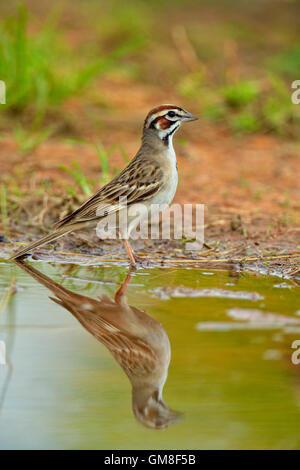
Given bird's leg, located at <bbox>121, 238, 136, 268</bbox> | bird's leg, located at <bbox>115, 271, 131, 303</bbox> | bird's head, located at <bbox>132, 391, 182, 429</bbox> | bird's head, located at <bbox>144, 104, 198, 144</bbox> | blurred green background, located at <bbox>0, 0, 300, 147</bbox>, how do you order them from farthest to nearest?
blurred green background, located at <bbox>0, 0, 300, 147</bbox>
bird's head, located at <bbox>144, 104, 198, 144</bbox>
bird's leg, located at <bbox>121, 238, 136, 268</bbox>
bird's leg, located at <bbox>115, 271, 131, 303</bbox>
bird's head, located at <bbox>132, 391, 182, 429</bbox>

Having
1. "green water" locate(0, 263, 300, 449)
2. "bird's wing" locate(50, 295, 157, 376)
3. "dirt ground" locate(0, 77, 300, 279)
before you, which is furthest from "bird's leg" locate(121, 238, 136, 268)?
"bird's wing" locate(50, 295, 157, 376)

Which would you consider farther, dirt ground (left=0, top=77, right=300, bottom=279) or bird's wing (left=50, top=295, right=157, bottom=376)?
dirt ground (left=0, top=77, right=300, bottom=279)

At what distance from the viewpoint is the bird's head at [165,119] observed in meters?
6.20

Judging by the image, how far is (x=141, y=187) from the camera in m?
5.86

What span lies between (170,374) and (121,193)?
2.36 meters

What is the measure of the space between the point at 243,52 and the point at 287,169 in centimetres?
572

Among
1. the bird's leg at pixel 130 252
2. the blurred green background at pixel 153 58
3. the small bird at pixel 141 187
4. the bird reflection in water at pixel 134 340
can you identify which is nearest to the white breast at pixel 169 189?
the small bird at pixel 141 187

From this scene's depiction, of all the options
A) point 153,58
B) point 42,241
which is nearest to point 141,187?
point 42,241

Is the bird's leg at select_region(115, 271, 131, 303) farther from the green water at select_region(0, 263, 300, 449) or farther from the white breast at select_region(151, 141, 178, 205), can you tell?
the white breast at select_region(151, 141, 178, 205)

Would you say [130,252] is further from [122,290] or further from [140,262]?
[122,290]

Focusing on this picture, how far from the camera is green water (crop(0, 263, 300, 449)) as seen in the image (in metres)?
3.14

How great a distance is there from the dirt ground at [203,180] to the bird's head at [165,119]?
887 mm
